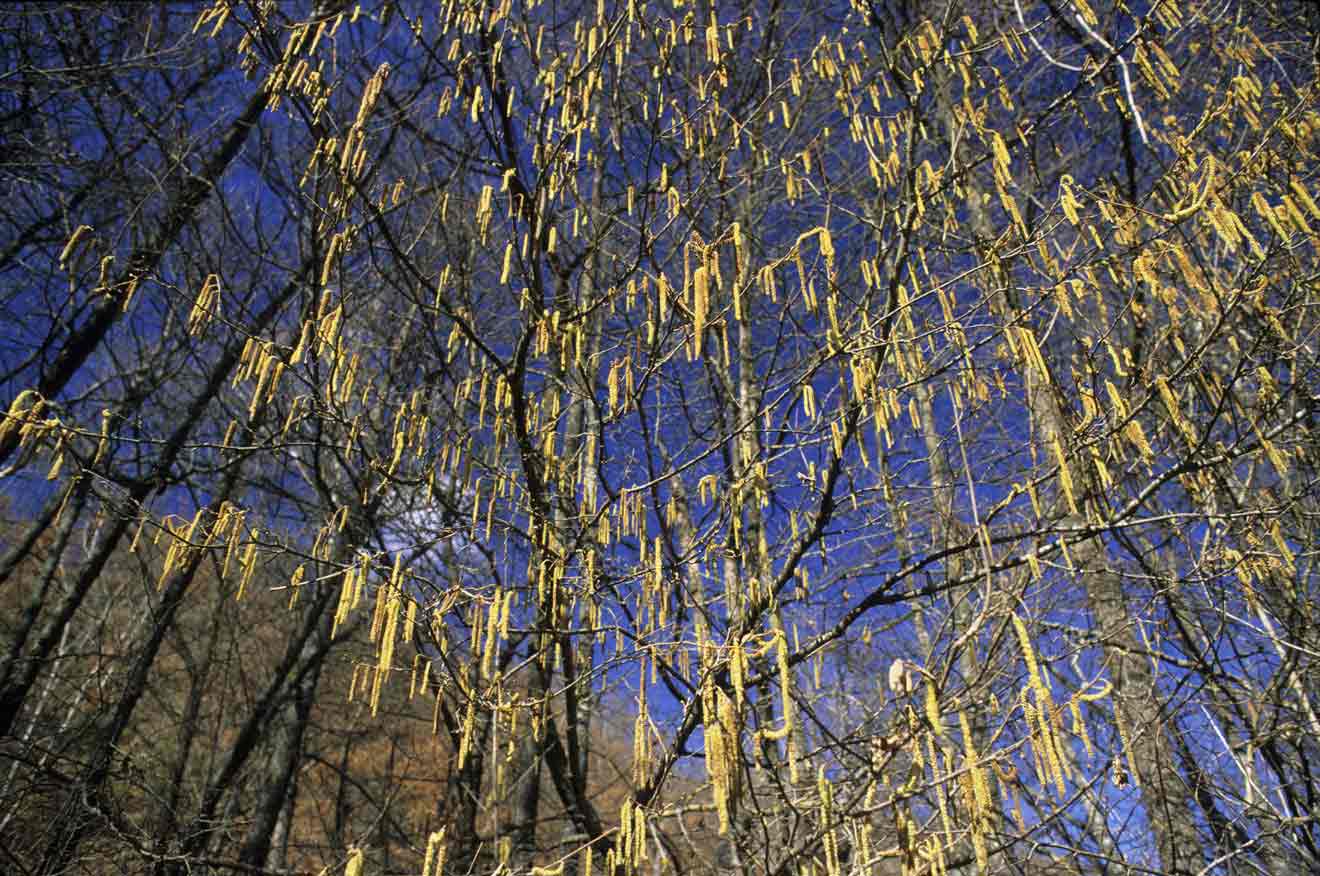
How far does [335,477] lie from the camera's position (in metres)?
5.34

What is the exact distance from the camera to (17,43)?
12.8 ft

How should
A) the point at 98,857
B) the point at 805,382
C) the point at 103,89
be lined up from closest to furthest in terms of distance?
the point at 805,382
the point at 98,857
the point at 103,89

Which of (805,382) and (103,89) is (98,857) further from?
(805,382)

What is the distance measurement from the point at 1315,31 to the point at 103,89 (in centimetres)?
582

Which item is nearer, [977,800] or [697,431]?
[977,800]

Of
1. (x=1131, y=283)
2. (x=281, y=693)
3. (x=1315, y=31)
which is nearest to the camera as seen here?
(x=1131, y=283)

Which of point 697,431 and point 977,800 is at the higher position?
point 697,431

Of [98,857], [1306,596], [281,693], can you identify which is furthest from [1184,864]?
[98,857]

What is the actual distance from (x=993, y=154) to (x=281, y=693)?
4.60m

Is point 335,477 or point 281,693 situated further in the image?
point 335,477

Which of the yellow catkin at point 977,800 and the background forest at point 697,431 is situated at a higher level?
the background forest at point 697,431

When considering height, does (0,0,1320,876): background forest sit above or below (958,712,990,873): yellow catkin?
above

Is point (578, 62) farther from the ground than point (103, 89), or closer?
closer

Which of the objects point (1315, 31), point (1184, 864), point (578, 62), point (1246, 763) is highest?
point (1315, 31)
